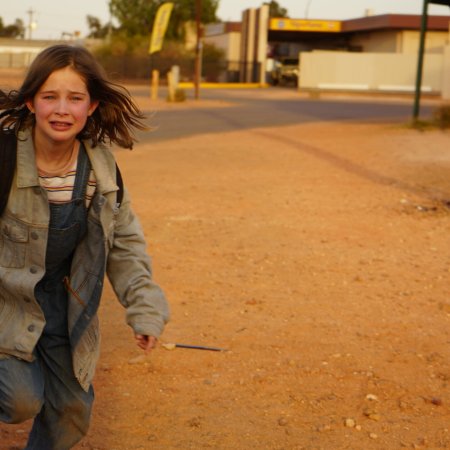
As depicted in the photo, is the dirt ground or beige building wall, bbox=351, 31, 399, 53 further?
beige building wall, bbox=351, 31, 399, 53

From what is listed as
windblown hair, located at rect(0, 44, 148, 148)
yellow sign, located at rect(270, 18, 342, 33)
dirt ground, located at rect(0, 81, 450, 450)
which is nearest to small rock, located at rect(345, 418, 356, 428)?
dirt ground, located at rect(0, 81, 450, 450)

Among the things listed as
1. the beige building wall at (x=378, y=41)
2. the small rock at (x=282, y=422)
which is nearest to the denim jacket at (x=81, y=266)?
the small rock at (x=282, y=422)

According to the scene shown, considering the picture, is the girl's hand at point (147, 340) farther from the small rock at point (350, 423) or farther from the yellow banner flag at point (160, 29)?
the yellow banner flag at point (160, 29)

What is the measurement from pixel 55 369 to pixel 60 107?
0.86 metres

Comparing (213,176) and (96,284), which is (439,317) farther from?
(213,176)

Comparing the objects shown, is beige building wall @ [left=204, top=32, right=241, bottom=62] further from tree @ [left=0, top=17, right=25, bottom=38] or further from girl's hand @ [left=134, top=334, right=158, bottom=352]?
girl's hand @ [left=134, top=334, right=158, bottom=352]

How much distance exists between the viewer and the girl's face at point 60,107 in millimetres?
2945

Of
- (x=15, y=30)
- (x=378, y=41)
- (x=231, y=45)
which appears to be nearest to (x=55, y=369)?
(x=378, y=41)

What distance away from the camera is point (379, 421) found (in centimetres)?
419

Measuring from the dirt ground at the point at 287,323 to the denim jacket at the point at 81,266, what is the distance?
1013 mm

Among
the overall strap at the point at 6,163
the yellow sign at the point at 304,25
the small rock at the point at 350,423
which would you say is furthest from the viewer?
the yellow sign at the point at 304,25

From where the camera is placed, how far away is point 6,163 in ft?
9.55

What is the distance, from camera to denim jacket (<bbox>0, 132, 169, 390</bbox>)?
294 cm

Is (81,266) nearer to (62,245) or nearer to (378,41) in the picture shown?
(62,245)
